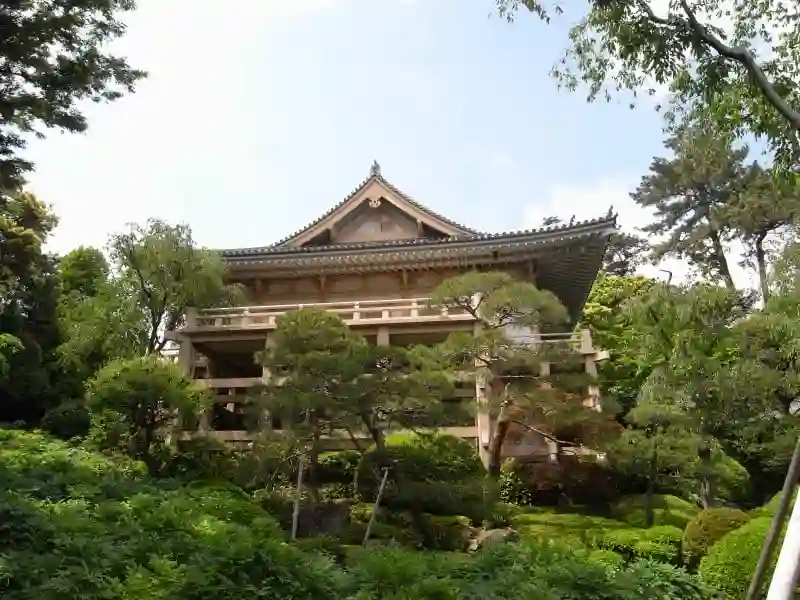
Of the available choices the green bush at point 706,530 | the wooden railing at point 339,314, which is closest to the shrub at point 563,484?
the green bush at point 706,530

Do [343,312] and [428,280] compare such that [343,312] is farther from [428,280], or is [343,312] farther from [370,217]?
[370,217]

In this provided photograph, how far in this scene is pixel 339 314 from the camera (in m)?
19.0

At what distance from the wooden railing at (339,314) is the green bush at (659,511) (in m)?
5.96

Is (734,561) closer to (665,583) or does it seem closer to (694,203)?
(665,583)

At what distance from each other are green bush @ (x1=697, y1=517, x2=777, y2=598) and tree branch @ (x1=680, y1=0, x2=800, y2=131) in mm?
6313

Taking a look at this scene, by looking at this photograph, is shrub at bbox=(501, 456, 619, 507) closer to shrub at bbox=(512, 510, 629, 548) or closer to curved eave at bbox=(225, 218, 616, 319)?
shrub at bbox=(512, 510, 629, 548)

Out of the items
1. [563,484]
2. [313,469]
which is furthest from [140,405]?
[563,484]

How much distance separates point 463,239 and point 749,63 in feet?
47.5

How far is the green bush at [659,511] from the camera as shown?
14.1 meters

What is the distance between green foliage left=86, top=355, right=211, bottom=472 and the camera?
13234 mm

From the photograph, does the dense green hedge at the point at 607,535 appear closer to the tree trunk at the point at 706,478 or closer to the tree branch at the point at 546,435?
the tree branch at the point at 546,435

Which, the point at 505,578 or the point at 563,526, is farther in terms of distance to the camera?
the point at 563,526

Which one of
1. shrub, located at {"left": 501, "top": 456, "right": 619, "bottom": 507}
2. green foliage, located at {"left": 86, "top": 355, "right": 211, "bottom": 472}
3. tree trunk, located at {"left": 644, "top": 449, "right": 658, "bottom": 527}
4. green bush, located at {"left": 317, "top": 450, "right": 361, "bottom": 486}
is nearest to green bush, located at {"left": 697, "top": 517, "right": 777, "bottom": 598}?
tree trunk, located at {"left": 644, "top": 449, "right": 658, "bottom": 527}

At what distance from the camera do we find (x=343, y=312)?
19.0 metres
